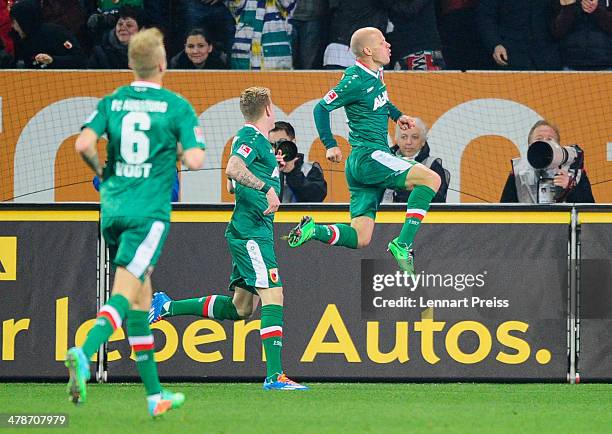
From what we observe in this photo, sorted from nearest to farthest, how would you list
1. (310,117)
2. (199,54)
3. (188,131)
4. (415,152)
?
1. (188,131)
2. (415,152)
3. (310,117)
4. (199,54)

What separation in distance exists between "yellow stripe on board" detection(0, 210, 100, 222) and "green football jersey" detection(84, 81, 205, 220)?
331cm

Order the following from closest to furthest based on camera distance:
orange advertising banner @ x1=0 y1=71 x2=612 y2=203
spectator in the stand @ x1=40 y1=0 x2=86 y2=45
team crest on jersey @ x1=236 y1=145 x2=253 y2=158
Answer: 1. team crest on jersey @ x1=236 y1=145 x2=253 y2=158
2. orange advertising banner @ x1=0 y1=71 x2=612 y2=203
3. spectator in the stand @ x1=40 y1=0 x2=86 y2=45

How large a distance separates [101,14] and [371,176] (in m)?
5.45

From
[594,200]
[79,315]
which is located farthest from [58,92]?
[594,200]

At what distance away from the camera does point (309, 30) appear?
541 inches

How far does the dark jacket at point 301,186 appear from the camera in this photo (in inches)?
466

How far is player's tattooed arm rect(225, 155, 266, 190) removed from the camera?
360 inches

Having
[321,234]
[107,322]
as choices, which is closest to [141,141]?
[107,322]

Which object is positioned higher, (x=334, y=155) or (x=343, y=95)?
(x=343, y=95)

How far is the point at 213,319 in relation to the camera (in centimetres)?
1042

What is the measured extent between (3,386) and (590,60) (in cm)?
731

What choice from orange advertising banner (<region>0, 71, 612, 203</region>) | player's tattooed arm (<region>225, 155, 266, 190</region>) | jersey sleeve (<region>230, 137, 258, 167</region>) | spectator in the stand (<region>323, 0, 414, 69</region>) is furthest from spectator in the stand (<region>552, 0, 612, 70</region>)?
player's tattooed arm (<region>225, 155, 266, 190</region>)

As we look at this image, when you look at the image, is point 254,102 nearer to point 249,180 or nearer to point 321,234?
point 249,180

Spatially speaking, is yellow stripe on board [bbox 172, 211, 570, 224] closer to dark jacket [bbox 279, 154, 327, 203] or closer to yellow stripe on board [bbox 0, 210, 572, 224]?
yellow stripe on board [bbox 0, 210, 572, 224]
